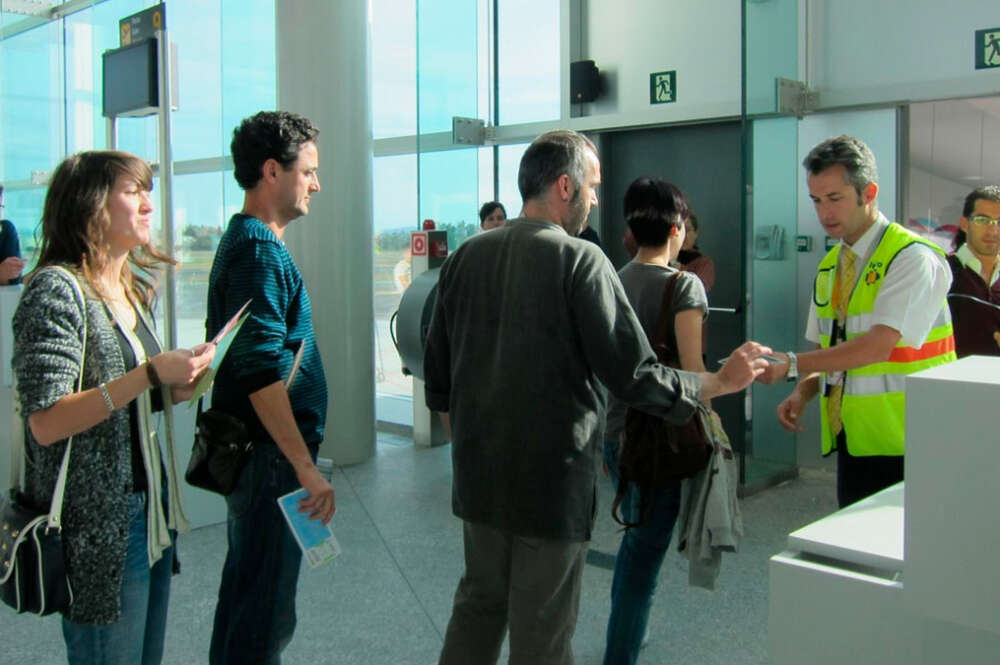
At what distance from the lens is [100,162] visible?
196cm

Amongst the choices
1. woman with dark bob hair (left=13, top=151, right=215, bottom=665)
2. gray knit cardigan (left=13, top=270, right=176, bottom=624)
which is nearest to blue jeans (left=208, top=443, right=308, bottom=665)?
woman with dark bob hair (left=13, top=151, right=215, bottom=665)

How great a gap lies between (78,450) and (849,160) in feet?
6.44

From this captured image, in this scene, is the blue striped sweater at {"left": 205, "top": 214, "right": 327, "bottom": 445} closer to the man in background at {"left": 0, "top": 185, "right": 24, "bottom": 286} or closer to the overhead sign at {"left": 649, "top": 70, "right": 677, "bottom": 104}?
the man in background at {"left": 0, "top": 185, "right": 24, "bottom": 286}

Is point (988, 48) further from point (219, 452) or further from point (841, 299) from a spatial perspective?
point (219, 452)

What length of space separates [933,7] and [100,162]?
4.65 metres

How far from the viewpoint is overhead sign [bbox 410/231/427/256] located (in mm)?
6309

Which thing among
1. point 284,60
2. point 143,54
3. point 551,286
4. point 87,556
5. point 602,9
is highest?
point 602,9

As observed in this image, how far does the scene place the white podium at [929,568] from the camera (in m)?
1.21

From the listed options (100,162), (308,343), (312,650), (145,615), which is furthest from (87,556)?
(312,650)

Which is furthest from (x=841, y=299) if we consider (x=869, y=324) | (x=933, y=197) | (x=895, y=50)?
(x=895, y=50)

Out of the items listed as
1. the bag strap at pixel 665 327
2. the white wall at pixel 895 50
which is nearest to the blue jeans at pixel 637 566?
the bag strap at pixel 665 327

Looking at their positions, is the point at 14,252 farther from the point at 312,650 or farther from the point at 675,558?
the point at 675,558

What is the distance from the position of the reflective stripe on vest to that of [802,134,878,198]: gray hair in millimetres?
148

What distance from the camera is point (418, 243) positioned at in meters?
6.35
